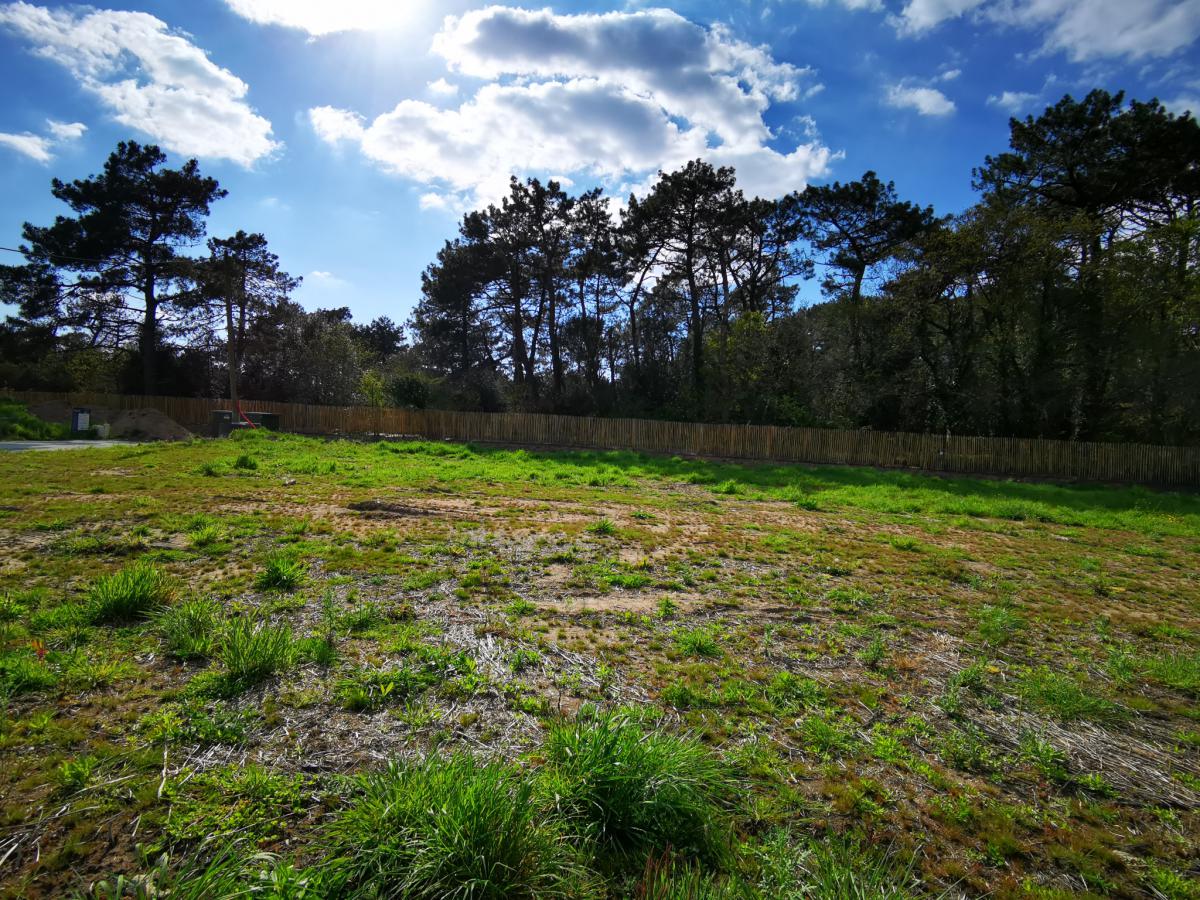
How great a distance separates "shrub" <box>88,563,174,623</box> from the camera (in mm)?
3840

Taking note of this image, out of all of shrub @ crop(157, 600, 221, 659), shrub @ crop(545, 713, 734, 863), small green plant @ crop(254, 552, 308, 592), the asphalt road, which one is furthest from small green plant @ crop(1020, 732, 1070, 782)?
the asphalt road

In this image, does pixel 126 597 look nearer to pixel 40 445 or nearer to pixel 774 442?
pixel 40 445

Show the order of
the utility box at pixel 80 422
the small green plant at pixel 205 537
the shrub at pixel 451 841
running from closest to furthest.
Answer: the shrub at pixel 451 841
the small green plant at pixel 205 537
the utility box at pixel 80 422

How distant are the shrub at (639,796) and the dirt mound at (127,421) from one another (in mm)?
25026

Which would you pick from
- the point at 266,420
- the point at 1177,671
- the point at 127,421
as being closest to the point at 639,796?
the point at 1177,671

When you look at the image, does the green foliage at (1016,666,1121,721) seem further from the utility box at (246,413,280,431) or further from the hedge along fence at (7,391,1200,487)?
the utility box at (246,413,280,431)

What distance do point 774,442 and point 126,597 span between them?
19.7m

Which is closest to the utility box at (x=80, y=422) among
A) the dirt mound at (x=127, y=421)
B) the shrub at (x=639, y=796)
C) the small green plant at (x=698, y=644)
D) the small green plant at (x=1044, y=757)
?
the dirt mound at (x=127, y=421)

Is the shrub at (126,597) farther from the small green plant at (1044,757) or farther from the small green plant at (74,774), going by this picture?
the small green plant at (1044,757)

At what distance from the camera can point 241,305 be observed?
32.0 meters

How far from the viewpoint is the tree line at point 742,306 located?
68.3ft

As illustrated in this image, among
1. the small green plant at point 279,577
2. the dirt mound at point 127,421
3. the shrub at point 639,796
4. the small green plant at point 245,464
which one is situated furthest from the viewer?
the dirt mound at point 127,421

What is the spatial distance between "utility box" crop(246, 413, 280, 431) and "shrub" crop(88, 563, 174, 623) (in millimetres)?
23753

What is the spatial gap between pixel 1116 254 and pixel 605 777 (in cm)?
2731
